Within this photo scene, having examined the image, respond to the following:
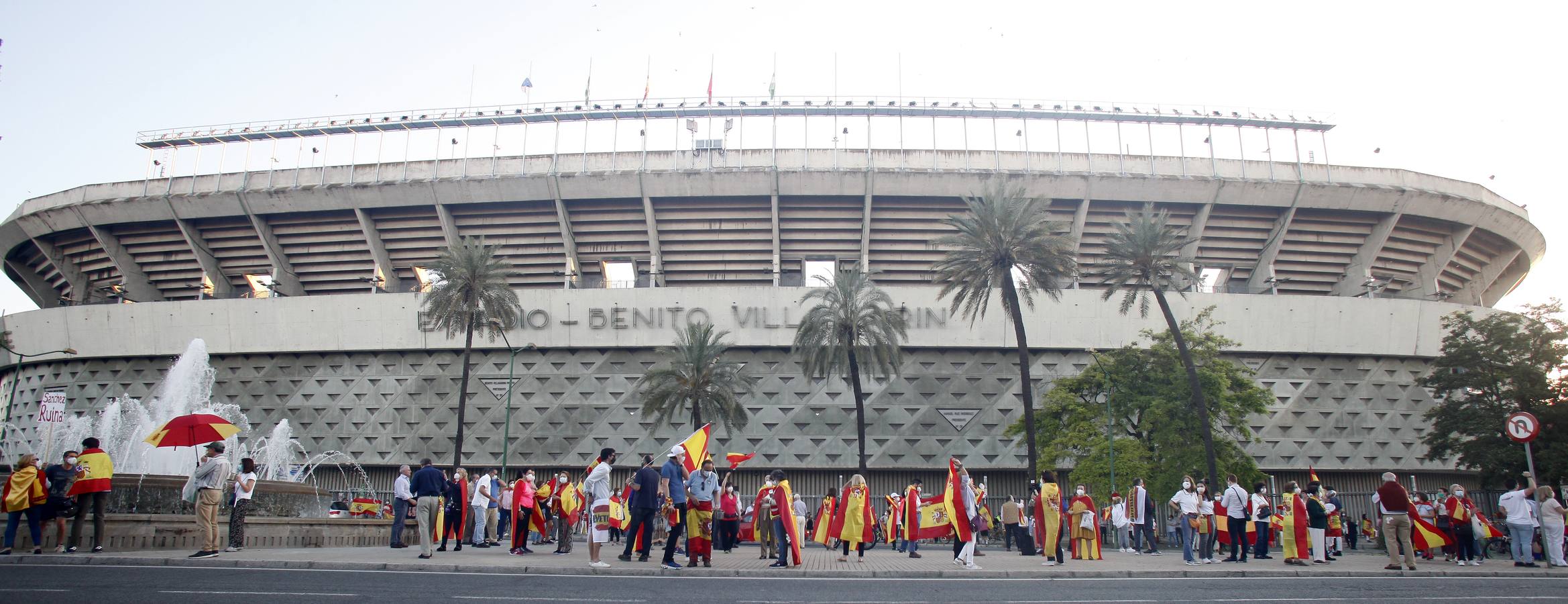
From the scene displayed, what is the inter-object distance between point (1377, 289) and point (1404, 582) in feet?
135

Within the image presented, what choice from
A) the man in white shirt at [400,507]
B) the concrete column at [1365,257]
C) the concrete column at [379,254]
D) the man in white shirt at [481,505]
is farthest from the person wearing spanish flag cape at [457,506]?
the concrete column at [1365,257]

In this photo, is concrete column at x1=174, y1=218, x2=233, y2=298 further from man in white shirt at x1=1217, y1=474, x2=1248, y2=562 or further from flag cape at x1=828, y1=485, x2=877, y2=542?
man in white shirt at x1=1217, y1=474, x2=1248, y2=562

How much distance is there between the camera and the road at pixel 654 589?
895cm

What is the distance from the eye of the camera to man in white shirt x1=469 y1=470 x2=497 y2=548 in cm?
1884

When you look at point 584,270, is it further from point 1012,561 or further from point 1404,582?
point 1404,582

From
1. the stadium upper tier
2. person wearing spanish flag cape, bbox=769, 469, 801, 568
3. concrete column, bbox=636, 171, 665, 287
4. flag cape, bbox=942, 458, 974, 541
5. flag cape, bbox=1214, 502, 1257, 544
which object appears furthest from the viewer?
concrete column, bbox=636, 171, 665, 287

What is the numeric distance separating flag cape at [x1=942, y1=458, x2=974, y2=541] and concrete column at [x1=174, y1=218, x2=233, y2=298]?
158ft

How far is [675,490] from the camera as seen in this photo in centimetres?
1354

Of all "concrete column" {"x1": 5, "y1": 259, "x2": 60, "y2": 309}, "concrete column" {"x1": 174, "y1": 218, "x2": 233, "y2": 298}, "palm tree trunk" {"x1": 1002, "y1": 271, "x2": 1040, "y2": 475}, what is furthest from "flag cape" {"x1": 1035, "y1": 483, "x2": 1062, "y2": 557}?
"concrete column" {"x1": 5, "y1": 259, "x2": 60, "y2": 309}

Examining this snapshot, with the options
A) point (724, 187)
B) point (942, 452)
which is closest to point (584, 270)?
point (724, 187)

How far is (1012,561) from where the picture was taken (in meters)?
16.8

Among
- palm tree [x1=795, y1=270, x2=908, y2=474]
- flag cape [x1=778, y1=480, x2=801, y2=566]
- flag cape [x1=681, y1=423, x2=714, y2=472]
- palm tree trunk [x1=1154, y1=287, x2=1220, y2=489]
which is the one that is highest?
palm tree [x1=795, y1=270, x2=908, y2=474]

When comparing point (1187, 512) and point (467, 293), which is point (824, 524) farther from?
point (467, 293)

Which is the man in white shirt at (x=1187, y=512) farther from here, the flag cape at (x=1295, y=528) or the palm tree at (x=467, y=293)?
the palm tree at (x=467, y=293)
